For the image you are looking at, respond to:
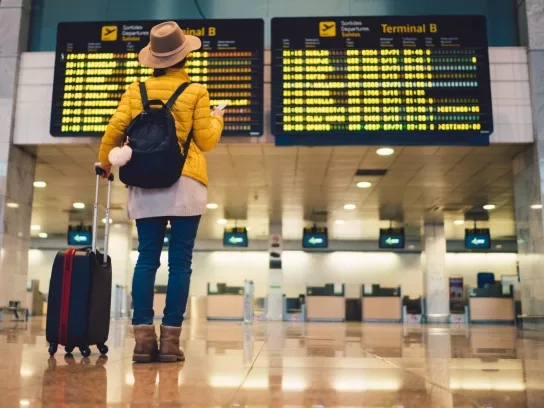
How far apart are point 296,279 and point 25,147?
16673mm

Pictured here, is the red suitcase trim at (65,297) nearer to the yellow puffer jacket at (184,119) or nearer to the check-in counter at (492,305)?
the yellow puffer jacket at (184,119)

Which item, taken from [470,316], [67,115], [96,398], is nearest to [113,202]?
[67,115]

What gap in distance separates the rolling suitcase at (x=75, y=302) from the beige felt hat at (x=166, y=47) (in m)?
1.10

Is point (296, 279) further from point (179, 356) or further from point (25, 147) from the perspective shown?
point (179, 356)

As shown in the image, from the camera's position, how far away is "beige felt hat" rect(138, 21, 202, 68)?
118 inches

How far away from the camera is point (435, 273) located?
16625 millimetres

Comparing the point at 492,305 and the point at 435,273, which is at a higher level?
the point at 435,273

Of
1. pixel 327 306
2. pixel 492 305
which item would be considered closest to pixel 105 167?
pixel 327 306

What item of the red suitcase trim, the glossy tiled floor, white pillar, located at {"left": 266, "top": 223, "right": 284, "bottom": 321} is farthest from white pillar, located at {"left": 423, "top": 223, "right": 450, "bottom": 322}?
the red suitcase trim

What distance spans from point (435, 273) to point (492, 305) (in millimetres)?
1832

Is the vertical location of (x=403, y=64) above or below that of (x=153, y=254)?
above

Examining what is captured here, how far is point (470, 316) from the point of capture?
16203mm

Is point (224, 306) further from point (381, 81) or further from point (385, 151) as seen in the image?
point (381, 81)

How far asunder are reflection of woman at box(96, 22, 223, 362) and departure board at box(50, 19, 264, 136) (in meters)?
4.62
